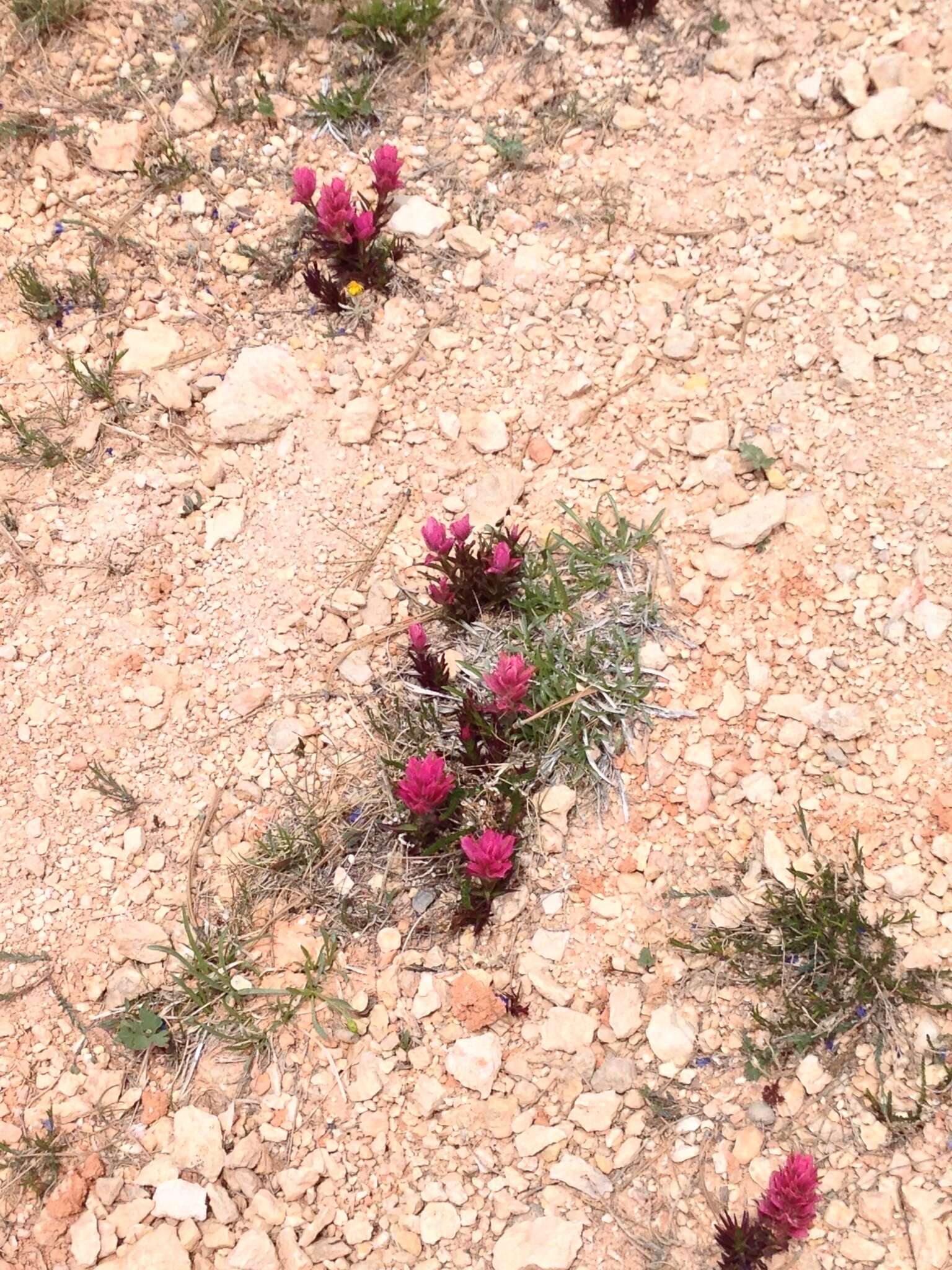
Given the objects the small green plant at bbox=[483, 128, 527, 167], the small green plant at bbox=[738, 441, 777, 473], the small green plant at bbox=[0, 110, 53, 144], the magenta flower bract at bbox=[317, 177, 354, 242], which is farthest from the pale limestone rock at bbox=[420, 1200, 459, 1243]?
the small green plant at bbox=[0, 110, 53, 144]

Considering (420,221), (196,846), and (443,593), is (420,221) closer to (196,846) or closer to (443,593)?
(443,593)

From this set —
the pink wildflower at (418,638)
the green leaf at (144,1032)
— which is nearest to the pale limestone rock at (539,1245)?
the green leaf at (144,1032)

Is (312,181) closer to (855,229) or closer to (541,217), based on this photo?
(541,217)

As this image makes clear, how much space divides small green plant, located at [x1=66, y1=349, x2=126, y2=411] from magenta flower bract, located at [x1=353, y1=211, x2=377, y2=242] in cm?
108

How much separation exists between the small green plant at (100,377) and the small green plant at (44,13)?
177 centimetres

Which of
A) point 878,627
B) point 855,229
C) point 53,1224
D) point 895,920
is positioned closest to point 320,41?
point 855,229

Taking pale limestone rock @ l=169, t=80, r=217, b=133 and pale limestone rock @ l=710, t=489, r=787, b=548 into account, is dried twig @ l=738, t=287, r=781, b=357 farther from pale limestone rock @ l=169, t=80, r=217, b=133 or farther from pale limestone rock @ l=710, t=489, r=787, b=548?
pale limestone rock @ l=169, t=80, r=217, b=133

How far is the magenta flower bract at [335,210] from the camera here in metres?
4.19

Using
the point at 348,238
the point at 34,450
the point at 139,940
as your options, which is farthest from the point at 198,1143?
the point at 348,238

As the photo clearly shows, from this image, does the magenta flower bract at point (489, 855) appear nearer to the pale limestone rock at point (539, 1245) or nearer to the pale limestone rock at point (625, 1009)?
the pale limestone rock at point (625, 1009)

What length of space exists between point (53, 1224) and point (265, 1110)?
0.65m

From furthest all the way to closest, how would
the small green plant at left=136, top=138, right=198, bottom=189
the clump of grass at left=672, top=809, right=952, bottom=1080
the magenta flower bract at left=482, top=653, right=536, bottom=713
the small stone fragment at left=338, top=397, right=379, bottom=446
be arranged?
the small green plant at left=136, top=138, right=198, bottom=189, the small stone fragment at left=338, top=397, right=379, bottom=446, the magenta flower bract at left=482, top=653, right=536, bottom=713, the clump of grass at left=672, top=809, right=952, bottom=1080

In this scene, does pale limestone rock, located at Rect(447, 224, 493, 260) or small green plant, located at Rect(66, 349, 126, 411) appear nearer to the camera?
small green plant, located at Rect(66, 349, 126, 411)

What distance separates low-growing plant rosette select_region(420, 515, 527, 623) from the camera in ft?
11.8
